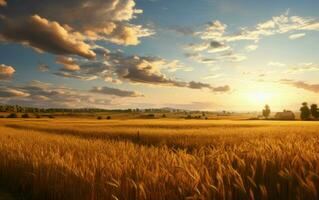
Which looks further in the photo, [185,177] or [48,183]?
Answer: [48,183]

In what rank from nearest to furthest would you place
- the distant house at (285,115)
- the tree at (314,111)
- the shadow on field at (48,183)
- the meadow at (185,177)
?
the meadow at (185,177) < the shadow on field at (48,183) < the distant house at (285,115) < the tree at (314,111)

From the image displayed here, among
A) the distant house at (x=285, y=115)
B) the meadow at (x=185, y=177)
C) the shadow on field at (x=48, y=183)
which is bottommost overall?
the shadow on field at (x=48, y=183)

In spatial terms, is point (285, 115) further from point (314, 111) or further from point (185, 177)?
point (185, 177)

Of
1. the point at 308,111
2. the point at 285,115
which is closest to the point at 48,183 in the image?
the point at 285,115

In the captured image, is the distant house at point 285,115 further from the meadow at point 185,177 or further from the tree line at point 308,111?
the meadow at point 185,177

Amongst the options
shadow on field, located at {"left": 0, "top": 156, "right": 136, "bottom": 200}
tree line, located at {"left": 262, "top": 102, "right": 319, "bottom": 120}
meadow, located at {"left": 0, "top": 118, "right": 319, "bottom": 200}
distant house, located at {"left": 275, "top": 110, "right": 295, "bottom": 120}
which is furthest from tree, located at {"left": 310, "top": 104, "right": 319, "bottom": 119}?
meadow, located at {"left": 0, "top": 118, "right": 319, "bottom": 200}

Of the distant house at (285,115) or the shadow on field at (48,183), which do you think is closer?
the shadow on field at (48,183)

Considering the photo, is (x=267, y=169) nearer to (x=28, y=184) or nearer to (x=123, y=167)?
(x=123, y=167)

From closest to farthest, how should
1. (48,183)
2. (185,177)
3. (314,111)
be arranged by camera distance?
(185,177)
(48,183)
(314,111)

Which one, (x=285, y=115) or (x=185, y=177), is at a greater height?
(x=285, y=115)

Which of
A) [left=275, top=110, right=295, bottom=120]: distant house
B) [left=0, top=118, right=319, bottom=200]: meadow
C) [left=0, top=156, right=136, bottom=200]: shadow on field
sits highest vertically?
[left=275, top=110, right=295, bottom=120]: distant house

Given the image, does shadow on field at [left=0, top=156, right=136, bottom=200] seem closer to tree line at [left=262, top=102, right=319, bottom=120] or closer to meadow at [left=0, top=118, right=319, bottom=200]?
meadow at [left=0, top=118, right=319, bottom=200]

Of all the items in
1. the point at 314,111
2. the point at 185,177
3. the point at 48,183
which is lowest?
the point at 48,183

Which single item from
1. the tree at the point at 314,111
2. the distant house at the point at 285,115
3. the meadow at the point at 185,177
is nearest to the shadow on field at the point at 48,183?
the meadow at the point at 185,177
